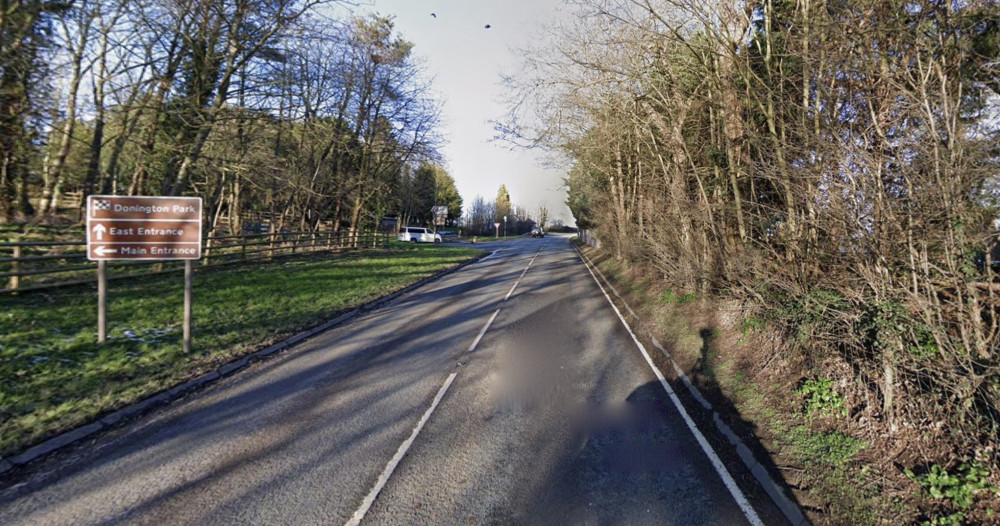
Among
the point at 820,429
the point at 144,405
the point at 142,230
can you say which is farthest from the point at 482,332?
the point at 142,230

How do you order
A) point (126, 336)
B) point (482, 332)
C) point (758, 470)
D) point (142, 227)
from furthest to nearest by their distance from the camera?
point (482, 332), point (126, 336), point (142, 227), point (758, 470)

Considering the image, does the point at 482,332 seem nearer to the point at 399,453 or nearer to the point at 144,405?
the point at 399,453

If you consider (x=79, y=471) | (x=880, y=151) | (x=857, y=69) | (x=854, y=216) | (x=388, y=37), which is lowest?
(x=79, y=471)

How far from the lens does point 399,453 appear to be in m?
3.90


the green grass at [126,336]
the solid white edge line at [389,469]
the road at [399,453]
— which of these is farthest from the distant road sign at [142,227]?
the solid white edge line at [389,469]

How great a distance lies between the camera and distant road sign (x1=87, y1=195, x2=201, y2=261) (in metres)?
5.96

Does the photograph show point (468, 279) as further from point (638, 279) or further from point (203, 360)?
point (203, 360)

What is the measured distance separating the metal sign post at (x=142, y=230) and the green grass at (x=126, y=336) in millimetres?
509

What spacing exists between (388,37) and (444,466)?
24.6m

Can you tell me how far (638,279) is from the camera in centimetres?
1586

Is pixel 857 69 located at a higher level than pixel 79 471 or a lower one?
higher

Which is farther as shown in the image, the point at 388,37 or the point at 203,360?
the point at 388,37

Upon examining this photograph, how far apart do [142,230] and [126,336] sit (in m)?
1.85

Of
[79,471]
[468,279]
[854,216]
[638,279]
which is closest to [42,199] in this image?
[468,279]
